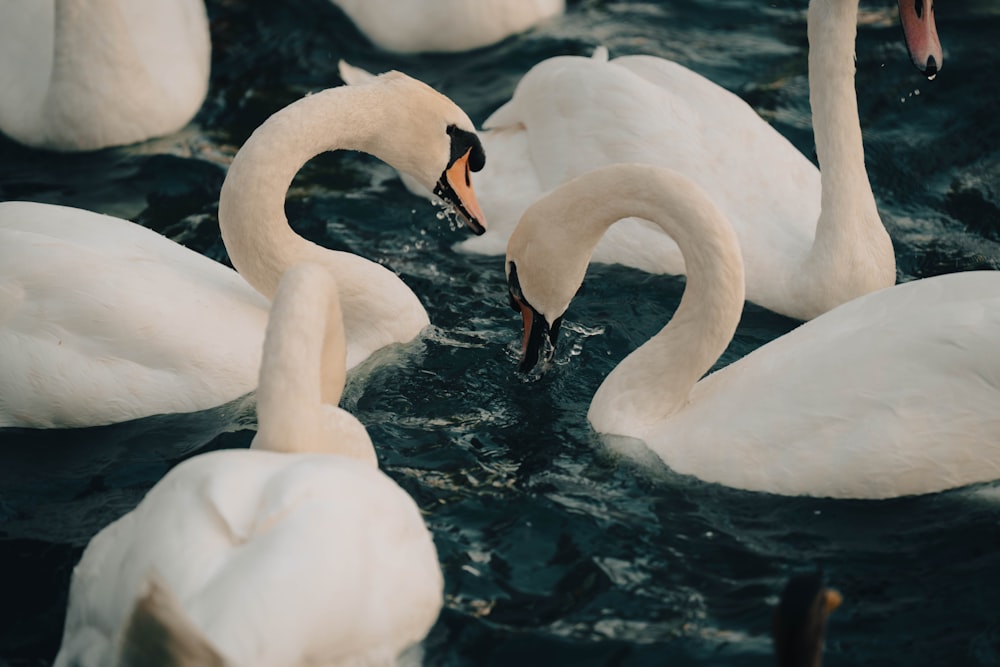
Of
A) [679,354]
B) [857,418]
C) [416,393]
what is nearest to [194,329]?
[416,393]

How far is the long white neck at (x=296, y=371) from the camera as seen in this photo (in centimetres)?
529

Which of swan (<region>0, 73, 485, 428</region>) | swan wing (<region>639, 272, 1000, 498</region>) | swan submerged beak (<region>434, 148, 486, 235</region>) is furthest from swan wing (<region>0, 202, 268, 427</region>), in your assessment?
swan wing (<region>639, 272, 1000, 498</region>)

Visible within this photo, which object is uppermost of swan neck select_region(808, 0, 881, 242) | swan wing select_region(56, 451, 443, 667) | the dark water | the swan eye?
swan neck select_region(808, 0, 881, 242)

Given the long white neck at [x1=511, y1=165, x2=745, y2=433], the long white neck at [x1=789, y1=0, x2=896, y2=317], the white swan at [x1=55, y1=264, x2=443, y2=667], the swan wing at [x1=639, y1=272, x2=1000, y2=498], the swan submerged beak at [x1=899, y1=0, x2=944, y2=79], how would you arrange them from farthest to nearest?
the long white neck at [x1=789, y1=0, x2=896, y2=317]
the swan submerged beak at [x1=899, y1=0, x2=944, y2=79]
the long white neck at [x1=511, y1=165, x2=745, y2=433]
the swan wing at [x1=639, y1=272, x2=1000, y2=498]
the white swan at [x1=55, y1=264, x2=443, y2=667]

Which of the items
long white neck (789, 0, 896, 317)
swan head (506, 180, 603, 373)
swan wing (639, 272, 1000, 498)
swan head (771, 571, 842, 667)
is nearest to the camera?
swan head (771, 571, 842, 667)

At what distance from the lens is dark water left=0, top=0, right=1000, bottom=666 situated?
5.51 meters

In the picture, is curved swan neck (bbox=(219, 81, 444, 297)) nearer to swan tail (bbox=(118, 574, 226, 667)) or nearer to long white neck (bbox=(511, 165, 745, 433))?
long white neck (bbox=(511, 165, 745, 433))

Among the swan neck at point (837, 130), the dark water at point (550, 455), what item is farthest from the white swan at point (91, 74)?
the swan neck at point (837, 130)

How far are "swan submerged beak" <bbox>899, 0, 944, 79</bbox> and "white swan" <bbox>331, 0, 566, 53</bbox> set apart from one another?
147 inches

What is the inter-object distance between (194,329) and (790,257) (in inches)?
120

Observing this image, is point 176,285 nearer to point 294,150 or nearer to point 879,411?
point 294,150

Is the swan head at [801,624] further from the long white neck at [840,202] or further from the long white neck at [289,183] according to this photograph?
the long white neck at [840,202]

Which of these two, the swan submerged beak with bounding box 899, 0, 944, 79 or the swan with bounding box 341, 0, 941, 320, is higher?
the swan submerged beak with bounding box 899, 0, 944, 79

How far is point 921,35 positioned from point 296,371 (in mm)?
3790
